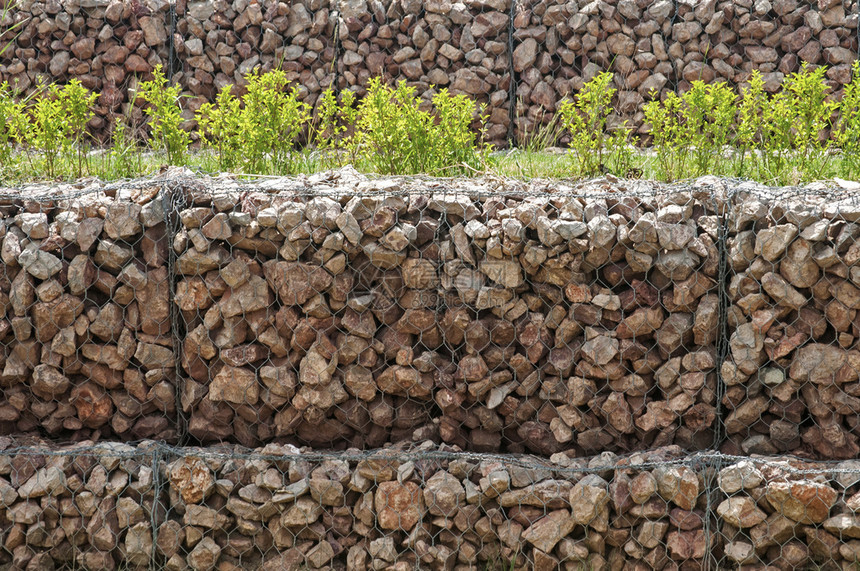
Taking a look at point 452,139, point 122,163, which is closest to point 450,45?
point 452,139

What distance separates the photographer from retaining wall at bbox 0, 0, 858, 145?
5133 mm

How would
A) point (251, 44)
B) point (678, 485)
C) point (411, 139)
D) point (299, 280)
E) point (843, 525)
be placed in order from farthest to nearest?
point (251, 44)
point (411, 139)
point (299, 280)
point (678, 485)
point (843, 525)

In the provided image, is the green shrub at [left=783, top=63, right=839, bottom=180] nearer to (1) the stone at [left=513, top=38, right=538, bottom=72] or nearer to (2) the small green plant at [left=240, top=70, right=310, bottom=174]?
(1) the stone at [left=513, top=38, right=538, bottom=72]

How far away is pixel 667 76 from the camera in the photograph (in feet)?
17.1

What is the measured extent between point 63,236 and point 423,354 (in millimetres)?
1318

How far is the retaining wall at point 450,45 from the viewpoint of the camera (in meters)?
5.13

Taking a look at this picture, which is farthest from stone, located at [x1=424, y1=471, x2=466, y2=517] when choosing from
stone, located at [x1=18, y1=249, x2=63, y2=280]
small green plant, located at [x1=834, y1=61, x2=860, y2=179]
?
small green plant, located at [x1=834, y1=61, x2=860, y2=179]

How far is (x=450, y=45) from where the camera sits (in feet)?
17.3

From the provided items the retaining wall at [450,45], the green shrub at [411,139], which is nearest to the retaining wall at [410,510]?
the green shrub at [411,139]

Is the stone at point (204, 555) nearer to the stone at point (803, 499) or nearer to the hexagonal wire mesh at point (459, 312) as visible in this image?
the hexagonal wire mesh at point (459, 312)

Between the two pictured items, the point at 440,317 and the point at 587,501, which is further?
the point at 440,317

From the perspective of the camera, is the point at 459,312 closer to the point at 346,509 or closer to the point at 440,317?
the point at 440,317

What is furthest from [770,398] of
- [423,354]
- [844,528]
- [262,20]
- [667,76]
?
[262,20]

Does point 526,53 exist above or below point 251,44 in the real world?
below
